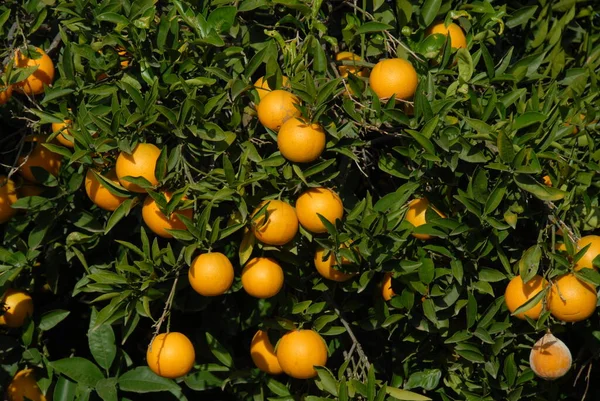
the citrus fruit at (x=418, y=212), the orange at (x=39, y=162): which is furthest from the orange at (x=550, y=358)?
the orange at (x=39, y=162)

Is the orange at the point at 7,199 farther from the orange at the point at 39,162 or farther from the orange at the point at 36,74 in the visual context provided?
the orange at the point at 36,74

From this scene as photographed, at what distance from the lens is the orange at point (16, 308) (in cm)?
219

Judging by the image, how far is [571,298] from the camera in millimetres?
1716

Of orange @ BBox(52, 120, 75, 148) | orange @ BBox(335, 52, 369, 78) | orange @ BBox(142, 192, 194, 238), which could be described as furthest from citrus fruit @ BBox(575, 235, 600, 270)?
orange @ BBox(52, 120, 75, 148)

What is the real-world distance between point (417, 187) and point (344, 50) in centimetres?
54

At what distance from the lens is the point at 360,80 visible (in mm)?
1839

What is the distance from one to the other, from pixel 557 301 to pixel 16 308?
146cm

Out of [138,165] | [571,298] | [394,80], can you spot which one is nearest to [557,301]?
[571,298]

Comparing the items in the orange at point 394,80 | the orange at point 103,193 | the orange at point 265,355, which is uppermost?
the orange at point 394,80

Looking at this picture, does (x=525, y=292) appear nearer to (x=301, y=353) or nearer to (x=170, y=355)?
(x=301, y=353)

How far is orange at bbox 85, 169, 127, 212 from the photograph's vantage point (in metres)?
1.84

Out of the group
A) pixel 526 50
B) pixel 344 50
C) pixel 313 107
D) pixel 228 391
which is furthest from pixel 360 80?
pixel 228 391

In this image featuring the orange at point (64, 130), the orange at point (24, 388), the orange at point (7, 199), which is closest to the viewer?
the orange at point (64, 130)

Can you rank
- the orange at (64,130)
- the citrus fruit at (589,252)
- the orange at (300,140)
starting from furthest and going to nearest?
1. the orange at (64,130)
2. the citrus fruit at (589,252)
3. the orange at (300,140)
